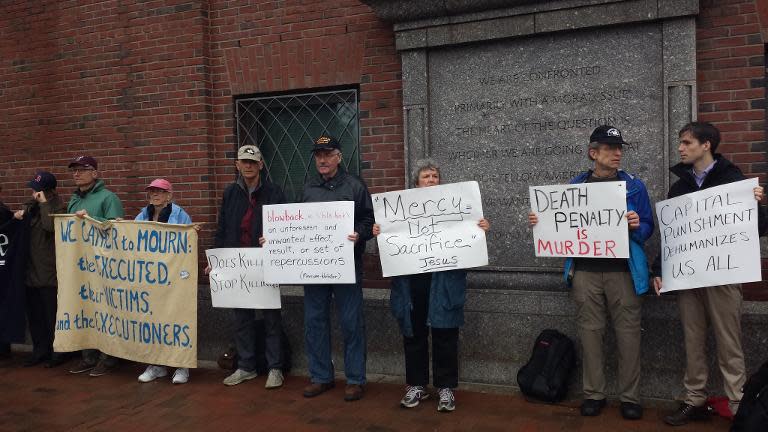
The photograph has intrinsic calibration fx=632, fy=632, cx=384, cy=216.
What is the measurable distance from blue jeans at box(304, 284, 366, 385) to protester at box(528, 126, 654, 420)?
159 centimetres

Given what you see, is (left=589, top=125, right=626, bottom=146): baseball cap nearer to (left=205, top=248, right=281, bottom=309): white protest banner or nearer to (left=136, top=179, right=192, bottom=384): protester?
(left=205, top=248, right=281, bottom=309): white protest banner

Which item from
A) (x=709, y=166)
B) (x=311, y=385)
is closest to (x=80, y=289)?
(x=311, y=385)

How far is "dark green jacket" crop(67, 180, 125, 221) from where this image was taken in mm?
5746

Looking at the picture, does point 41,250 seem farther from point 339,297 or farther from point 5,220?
point 339,297

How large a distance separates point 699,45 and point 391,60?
2.44 metres

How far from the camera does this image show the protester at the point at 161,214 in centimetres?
542

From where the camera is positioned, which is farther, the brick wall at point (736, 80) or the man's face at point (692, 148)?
the brick wall at point (736, 80)

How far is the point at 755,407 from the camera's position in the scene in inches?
107

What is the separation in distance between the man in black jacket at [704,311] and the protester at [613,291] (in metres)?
0.20

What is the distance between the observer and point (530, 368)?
182 inches

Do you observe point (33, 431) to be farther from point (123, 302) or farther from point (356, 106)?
point (356, 106)

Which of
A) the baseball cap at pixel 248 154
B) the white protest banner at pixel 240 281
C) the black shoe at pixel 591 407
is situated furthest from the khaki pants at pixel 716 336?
the baseball cap at pixel 248 154

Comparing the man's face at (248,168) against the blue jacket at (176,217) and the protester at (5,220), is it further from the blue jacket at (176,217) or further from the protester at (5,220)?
the protester at (5,220)

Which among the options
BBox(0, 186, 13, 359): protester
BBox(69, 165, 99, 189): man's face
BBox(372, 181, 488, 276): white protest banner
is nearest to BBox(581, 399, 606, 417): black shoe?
BBox(372, 181, 488, 276): white protest banner
